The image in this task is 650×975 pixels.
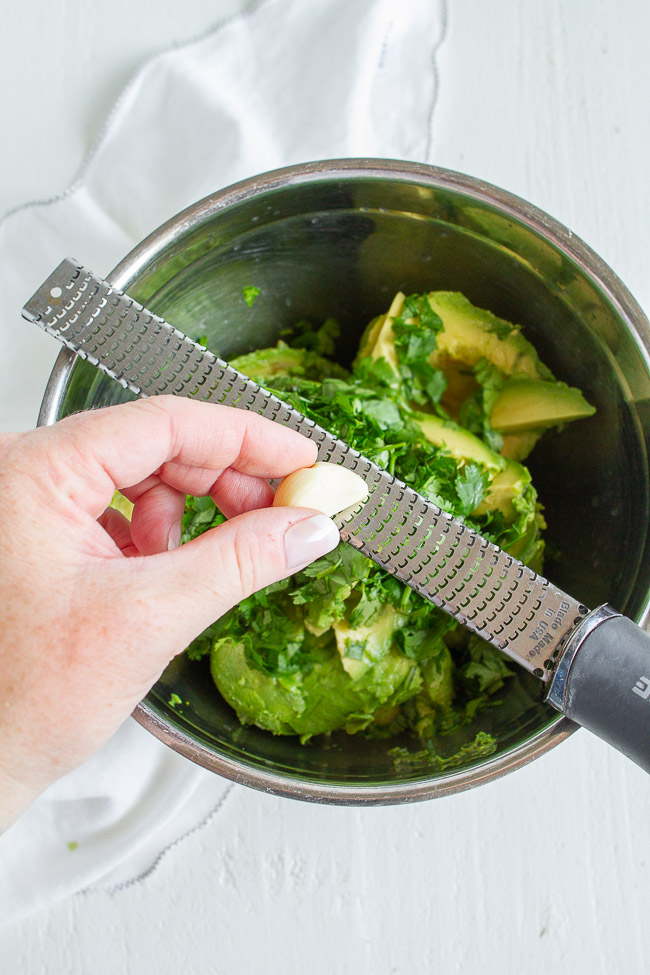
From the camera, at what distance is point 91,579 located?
1.01 m

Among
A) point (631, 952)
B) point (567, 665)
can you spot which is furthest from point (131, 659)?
point (631, 952)

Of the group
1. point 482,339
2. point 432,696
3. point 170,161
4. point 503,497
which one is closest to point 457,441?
point 503,497

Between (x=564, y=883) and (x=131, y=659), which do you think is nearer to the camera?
(x=131, y=659)

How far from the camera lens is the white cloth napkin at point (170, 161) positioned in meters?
1.74

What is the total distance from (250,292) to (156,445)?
1.96 feet

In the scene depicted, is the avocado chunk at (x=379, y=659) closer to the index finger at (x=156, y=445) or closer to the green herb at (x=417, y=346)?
the index finger at (x=156, y=445)

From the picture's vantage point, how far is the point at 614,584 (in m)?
1.45

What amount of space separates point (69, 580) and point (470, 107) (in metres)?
1.69

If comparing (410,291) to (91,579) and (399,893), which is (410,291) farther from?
(399,893)

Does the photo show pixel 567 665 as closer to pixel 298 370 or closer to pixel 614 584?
pixel 614 584

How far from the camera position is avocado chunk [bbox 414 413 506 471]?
4.93 ft

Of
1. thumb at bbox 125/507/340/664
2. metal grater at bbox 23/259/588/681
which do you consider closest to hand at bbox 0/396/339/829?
thumb at bbox 125/507/340/664

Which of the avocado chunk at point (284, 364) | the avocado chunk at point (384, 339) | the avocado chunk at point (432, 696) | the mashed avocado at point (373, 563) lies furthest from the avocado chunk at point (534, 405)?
the avocado chunk at point (432, 696)

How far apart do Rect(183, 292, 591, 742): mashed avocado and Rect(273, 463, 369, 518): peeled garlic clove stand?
0.12 m
